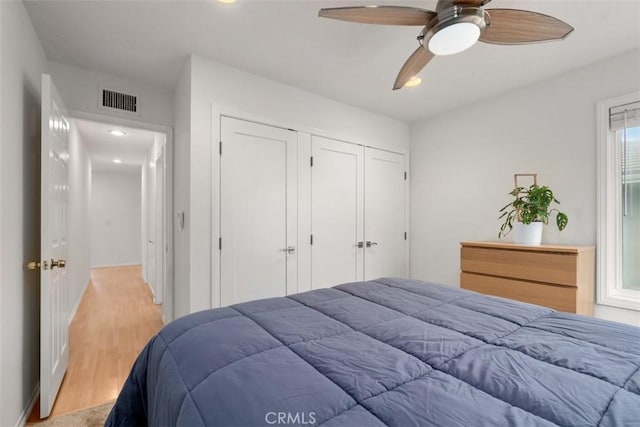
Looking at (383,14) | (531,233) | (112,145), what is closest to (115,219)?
(112,145)

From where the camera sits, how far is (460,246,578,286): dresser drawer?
2.17 metres

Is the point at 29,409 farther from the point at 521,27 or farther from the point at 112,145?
the point at 112,145

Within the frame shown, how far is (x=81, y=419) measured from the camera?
181 cm

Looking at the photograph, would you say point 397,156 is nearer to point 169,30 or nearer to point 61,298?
point 169,30

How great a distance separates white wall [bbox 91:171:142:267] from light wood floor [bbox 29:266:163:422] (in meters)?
2.31

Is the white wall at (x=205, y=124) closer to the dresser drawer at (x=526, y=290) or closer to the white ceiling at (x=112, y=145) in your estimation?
the white ceiling at (x=112, y=145)

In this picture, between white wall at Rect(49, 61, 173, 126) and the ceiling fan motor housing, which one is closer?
the ceiling fan motor housing

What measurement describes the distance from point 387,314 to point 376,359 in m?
0.44

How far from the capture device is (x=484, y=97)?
308 cm

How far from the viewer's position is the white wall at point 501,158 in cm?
244

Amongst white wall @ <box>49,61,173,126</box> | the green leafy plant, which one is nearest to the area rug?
white wall @ <box>49,61,173,126</box>

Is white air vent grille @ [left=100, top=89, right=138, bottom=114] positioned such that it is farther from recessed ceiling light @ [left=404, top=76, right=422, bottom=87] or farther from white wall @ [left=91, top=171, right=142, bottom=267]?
white wall @ [left=91, top=171, right=142, bottom=267]

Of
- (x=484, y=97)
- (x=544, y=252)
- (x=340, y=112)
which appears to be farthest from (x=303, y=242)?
(x=484, y=97)

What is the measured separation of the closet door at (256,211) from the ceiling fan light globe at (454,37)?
5.18 feet
